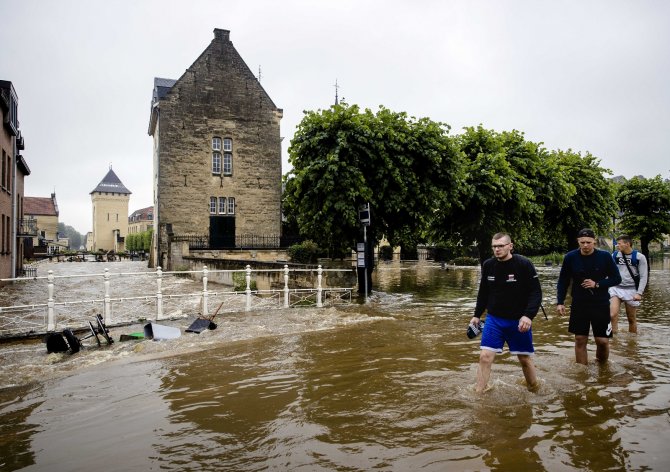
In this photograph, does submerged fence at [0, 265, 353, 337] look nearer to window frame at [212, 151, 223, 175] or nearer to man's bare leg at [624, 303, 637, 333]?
man's bare leg at [624, 303, 637, 333]

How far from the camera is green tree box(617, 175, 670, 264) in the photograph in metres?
28.5

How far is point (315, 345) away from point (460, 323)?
3772 millimetres

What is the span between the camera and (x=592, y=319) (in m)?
5.89

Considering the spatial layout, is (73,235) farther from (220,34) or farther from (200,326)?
(200,326)

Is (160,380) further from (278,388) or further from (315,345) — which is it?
(315,345)

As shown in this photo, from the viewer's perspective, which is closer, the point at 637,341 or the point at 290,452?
the point at 290,452

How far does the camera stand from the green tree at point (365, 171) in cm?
1435

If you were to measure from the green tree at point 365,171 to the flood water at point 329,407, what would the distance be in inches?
263

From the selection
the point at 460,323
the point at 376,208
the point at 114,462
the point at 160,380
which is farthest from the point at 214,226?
the point at 114,462

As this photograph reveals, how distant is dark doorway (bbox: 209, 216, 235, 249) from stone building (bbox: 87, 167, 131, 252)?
67252 mm

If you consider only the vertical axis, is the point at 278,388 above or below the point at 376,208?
below

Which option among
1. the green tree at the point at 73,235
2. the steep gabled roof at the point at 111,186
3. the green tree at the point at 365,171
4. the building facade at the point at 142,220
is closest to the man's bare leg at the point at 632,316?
the green tree at the point at 365,171

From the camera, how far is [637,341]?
26.2ft

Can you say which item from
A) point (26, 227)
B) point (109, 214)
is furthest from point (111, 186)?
point (26, 227)
